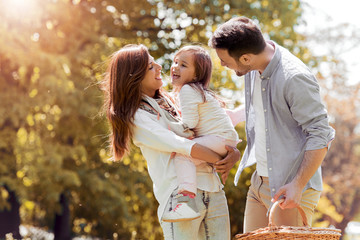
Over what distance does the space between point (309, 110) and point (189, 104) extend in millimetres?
782

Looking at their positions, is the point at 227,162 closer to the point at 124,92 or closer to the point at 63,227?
the point at 124,92

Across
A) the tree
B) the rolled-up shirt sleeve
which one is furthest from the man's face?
the tree

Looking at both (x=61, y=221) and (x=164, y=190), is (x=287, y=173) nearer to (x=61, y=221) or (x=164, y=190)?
(x=164, y=190)

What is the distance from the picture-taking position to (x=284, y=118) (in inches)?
117

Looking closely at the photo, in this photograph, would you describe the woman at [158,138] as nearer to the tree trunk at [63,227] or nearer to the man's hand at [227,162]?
the man's hand at [227,162]

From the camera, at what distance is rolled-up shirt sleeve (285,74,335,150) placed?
2.79 meters

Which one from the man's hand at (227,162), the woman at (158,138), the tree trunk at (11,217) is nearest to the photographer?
the woman at (158,138)

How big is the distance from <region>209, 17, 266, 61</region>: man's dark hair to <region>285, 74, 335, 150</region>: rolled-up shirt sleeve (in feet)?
0.94

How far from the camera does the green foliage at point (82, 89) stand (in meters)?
9.88

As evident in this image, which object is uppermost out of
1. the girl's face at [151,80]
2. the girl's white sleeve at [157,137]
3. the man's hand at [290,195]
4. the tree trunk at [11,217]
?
the girl's face at [151,80]

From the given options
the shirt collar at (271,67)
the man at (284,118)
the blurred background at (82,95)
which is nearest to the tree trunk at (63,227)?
the blurred background at (82,95)

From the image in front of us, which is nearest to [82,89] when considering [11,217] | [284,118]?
[11,217]

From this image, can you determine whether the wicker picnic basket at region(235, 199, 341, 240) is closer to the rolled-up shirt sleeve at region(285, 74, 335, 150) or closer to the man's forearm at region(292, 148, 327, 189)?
the man's forearm at region(292, 148, 327, 189)

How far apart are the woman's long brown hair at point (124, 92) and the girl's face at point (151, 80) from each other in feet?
0.14
